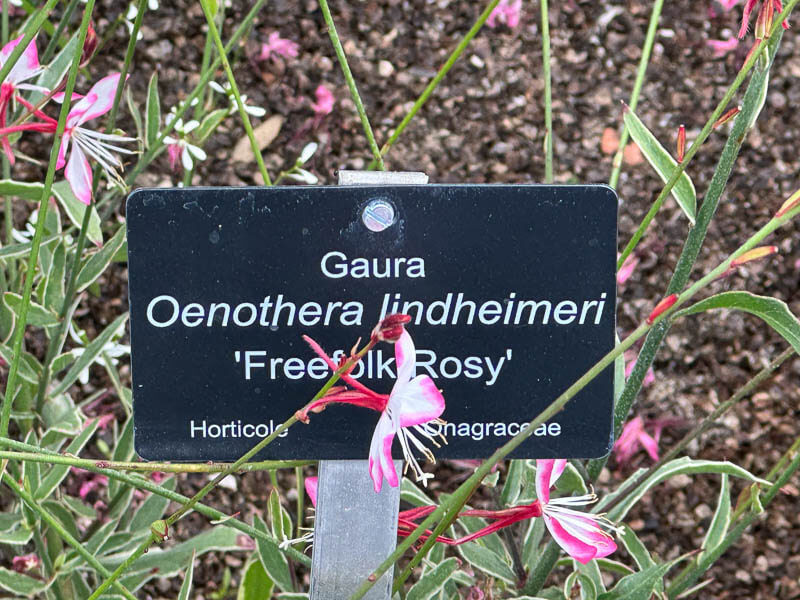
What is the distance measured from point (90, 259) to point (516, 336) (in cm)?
45

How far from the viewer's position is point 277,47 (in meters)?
1.35

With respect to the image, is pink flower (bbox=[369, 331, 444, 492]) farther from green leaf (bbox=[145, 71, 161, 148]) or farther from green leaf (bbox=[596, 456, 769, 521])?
green leaf (bbox=[145, 71, 161, 148])

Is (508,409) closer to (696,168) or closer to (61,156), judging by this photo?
(61,156)

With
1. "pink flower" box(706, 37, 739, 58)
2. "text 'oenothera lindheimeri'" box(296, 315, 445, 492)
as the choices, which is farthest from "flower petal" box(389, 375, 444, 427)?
"pink flower" box(706, 37, 739, 58)

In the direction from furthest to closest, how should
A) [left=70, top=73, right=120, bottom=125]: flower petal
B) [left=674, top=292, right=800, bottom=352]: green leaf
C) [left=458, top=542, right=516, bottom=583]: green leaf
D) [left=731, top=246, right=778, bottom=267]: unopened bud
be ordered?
1. [left=458, top=542, right=516, bottom=583]: green leaf
2. [left=70, top=73, right=120, bottom=125]: flower petal
3. [left=674, top=292, right=800, bottom=352]: green leaf
4. [left=731, top=246, right=778, bottom=267]: unopened bud

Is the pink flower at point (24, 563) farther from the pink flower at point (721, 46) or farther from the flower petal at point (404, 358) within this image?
the pink flower at point (721, 46)

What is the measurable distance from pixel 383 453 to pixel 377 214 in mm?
157

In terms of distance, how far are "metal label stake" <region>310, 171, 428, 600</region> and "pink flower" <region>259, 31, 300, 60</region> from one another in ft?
2.67

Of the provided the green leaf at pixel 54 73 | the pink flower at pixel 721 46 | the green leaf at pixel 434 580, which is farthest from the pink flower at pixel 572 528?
the pink flower at pixel 721 46

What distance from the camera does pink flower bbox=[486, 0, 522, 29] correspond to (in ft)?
4.26

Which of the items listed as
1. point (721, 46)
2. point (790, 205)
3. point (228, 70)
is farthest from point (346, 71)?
point (721, 46)

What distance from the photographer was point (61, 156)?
26.2 inches

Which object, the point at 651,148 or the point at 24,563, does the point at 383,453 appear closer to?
the point at 651,148

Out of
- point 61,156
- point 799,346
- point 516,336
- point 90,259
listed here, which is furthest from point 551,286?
point 90,259
